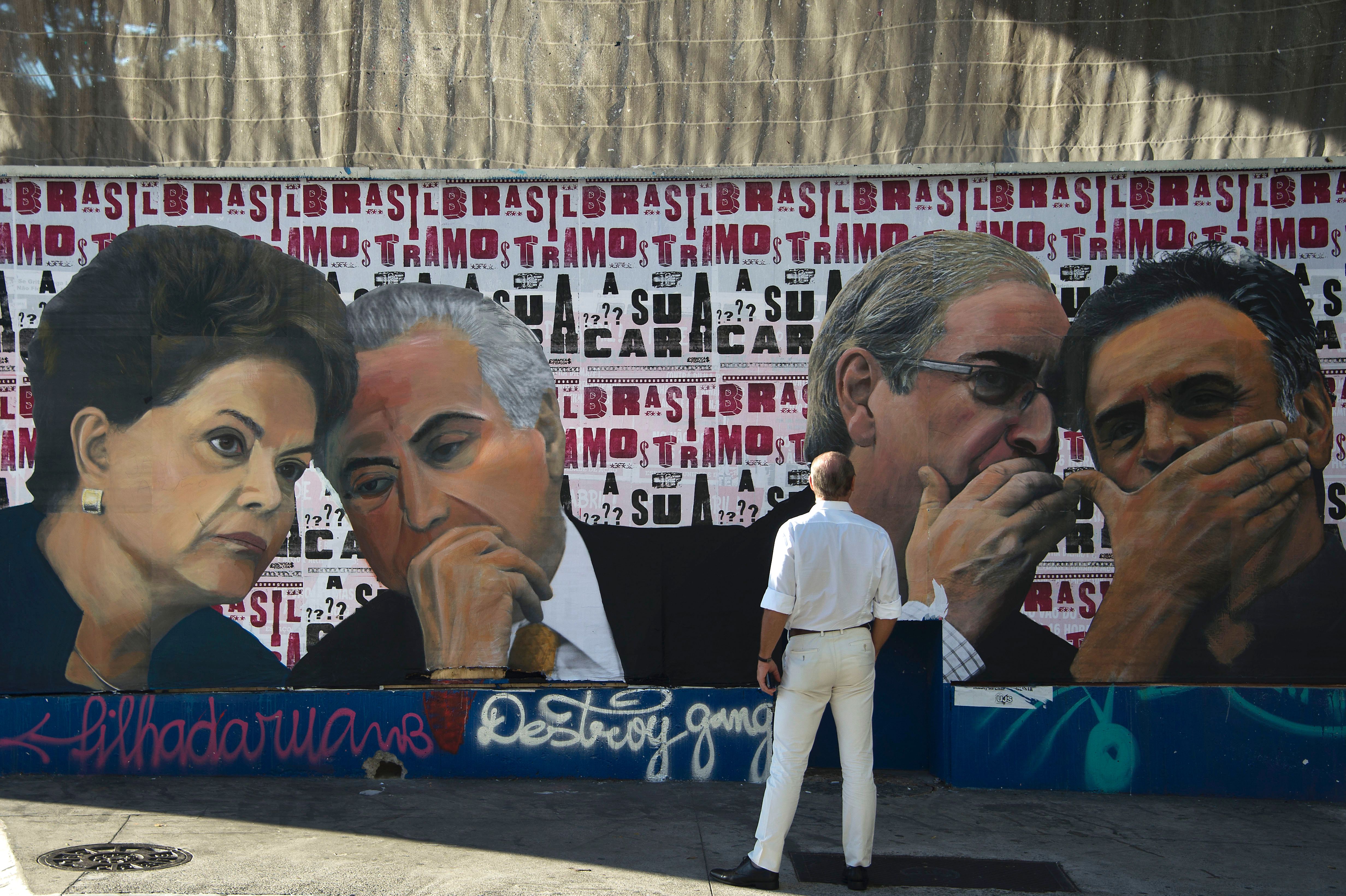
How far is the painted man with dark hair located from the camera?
20.5 feet

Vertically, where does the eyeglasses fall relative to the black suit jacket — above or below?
above

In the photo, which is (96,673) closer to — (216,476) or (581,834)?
(216,476)

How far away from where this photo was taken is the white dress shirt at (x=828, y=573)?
15.3 feet

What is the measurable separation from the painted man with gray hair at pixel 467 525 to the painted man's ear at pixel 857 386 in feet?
4.59

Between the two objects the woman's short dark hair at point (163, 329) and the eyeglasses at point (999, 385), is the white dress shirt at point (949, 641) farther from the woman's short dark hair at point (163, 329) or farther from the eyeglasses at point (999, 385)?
the woman's short dark hair at point (163, 329)

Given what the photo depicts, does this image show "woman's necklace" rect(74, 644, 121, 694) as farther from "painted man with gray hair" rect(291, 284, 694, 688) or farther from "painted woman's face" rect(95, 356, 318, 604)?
"painted man with gray hair" rect(291, 284, 694, 688)

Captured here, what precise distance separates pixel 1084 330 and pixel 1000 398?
25.3 inches

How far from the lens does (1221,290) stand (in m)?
6.30

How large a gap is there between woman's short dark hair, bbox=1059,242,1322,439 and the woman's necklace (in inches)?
230

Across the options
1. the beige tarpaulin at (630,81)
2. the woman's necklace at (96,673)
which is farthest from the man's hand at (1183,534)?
the woman's necklace at (96,673)

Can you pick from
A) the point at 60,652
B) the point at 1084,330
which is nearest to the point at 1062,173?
the point at 1084,330

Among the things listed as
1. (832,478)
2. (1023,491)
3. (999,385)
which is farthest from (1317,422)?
(832,478)

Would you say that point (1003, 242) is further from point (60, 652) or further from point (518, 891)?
point (60, 652)

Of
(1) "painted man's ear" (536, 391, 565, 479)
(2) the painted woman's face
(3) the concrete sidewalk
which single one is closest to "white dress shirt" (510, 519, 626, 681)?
(1) "painted man's ear" (536, 391, 565, 479)
